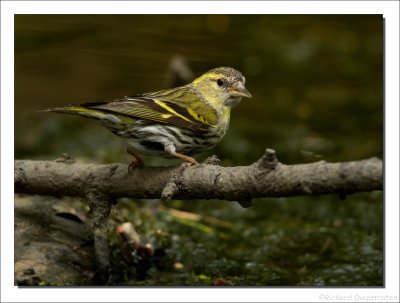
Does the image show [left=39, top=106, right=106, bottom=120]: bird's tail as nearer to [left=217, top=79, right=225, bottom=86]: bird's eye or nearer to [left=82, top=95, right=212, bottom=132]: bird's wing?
[left=82, top=95, right=212, bottom=132]: bird's wing

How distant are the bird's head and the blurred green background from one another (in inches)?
32.1

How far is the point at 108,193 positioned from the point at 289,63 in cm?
500

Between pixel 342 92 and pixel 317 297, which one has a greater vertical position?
pixel 342 92

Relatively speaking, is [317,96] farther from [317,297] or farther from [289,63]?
[317,297]

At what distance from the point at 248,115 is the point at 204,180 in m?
4.59

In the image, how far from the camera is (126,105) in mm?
4375

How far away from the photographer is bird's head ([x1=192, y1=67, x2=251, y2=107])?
4.81 meters

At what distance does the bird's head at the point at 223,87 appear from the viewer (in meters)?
4.81

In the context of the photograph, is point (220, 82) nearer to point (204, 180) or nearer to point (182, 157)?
point (182, 157)

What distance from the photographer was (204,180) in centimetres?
409

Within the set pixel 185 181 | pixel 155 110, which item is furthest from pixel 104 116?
pixel 185 181

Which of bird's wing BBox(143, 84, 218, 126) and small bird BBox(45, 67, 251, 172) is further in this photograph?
bird's wing BBox(143, 84, 218, 126)

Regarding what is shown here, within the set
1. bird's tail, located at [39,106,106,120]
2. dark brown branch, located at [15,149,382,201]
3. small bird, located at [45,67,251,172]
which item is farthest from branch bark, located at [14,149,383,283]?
bird's tail, located at [39,106,106,120]
